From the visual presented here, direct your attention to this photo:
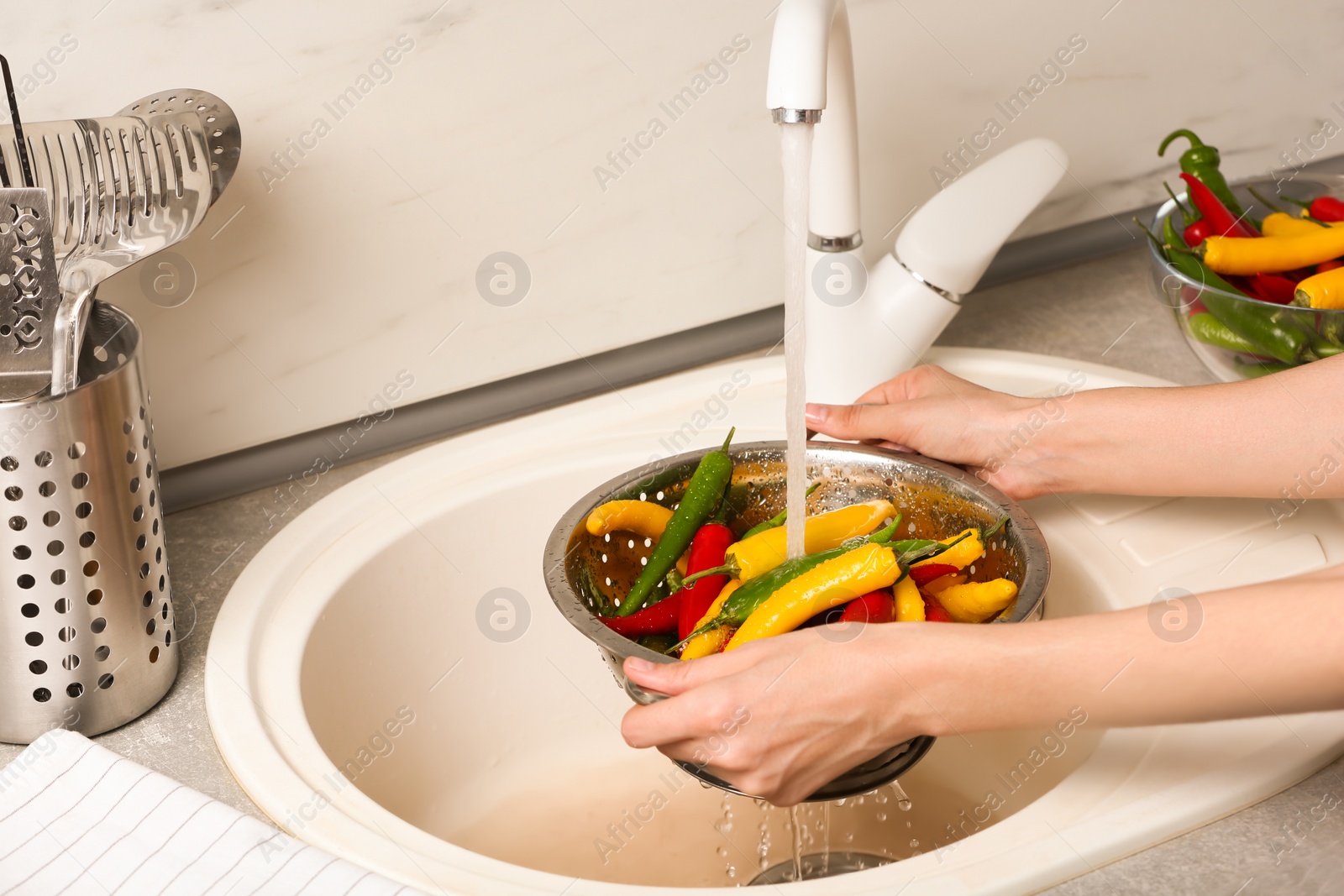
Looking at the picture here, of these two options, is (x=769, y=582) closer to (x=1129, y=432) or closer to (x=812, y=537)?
(x=812, y=537)

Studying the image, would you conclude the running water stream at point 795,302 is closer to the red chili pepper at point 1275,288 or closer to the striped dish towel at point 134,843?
the striped dish towel at point 134,843

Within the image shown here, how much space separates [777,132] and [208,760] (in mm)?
712

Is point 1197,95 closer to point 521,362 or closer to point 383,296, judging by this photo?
point 521,362

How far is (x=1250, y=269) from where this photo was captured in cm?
100

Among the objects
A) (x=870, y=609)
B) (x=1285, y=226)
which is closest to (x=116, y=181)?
(x=870, y=609)

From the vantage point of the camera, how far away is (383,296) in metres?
0.98

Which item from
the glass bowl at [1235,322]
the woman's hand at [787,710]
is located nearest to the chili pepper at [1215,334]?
the glass bowl at [1235,322]

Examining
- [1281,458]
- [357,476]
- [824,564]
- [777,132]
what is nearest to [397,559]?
[357,476]

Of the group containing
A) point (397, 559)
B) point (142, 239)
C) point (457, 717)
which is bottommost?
point (457, 717)

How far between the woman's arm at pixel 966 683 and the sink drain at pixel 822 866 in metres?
0.31

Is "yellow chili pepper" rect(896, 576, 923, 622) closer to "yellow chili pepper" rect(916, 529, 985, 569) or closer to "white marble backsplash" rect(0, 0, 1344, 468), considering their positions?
"yellow chili pepper" rect(916, 529, 985, 569)

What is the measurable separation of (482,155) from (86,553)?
46 centimetres

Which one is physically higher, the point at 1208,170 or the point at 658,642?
the point at 1208,170

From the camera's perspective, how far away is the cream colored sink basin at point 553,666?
0.75m
